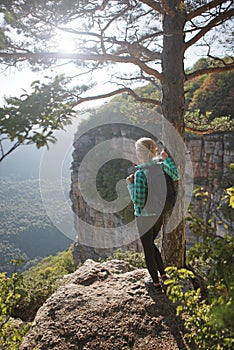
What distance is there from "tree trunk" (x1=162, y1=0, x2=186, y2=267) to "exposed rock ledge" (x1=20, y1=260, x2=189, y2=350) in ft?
2.21

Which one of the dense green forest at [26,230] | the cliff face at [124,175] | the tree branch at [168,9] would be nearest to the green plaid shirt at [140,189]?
the tree branch at [168,9]

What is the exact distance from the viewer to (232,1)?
3637 mm

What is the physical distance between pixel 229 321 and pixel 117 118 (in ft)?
52.2

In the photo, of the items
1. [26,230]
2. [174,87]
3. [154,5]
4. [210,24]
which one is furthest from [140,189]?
[26,230]

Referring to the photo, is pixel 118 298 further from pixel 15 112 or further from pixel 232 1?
pixel 232 1

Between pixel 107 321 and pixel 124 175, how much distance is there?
12906 millimetres

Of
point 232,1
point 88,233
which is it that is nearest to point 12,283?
point 232,1

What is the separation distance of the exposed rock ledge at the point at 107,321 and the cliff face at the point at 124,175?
330 inches

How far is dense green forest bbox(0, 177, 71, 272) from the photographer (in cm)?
4397

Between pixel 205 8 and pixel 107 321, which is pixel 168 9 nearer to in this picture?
pixel 205 8

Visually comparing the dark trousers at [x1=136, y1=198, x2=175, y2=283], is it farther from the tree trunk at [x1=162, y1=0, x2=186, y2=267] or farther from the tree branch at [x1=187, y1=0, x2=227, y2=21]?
the tree branch at [x1=187, y1=0, x2=227, y2=21]

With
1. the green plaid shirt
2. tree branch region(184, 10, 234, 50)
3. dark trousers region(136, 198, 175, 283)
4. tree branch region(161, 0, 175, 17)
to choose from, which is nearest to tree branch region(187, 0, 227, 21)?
tree branch region(184, 10, 234, 50)

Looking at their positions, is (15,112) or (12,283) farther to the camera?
(12,283)

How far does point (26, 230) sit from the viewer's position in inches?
1965
